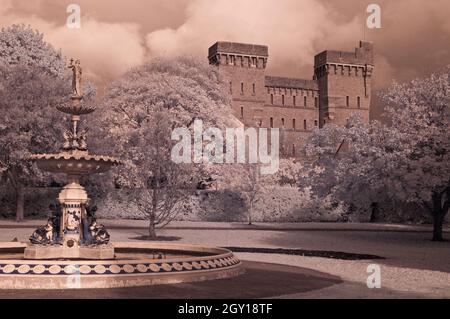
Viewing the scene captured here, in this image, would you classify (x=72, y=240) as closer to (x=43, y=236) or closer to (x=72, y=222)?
→ (x=72, y=222)

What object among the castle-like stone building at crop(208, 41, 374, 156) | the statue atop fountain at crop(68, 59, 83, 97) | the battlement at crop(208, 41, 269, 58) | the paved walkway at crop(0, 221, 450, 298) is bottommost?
the paved walkway at crop(0, 221, 450, 298)

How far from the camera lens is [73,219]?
58.2 feet

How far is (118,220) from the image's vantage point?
4919 centimetres

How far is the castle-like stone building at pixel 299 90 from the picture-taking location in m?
88.8

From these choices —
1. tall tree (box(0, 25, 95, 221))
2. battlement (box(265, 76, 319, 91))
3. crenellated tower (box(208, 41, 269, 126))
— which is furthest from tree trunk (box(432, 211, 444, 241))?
battlement (box(265, 76, 319, 91))

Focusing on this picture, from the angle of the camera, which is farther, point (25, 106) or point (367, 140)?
point (25, 106)

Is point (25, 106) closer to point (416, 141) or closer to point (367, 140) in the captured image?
point (367, 140)

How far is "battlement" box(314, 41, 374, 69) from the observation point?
98.6 meters

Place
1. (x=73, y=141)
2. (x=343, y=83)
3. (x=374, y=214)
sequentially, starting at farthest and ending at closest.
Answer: (x=343, y=83), (x=374, y=214), (x=73, y=141)

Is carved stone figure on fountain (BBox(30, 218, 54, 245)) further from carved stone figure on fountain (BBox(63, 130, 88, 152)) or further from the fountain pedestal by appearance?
carved stone figure on fountain (BBox(63, 130, 88, 152))

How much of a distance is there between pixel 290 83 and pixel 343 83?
346 inches

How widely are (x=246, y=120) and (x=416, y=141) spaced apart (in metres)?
54.9

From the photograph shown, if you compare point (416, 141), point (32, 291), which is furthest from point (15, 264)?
point (416, 141)

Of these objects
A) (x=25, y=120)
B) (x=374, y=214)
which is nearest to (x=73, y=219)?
(x=25, y=120)
